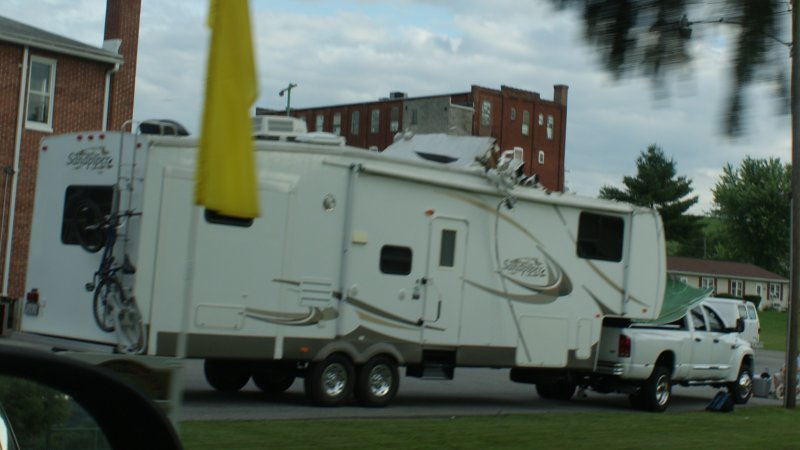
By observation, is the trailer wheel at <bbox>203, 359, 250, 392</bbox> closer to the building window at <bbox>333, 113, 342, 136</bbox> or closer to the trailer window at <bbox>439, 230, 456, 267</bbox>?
the trailer window at <bbox>439, 230, 456, 267</bbox>

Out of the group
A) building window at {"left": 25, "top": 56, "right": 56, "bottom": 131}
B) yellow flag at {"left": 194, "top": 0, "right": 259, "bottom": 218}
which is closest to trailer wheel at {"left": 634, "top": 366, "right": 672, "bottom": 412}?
yellow flag at {"left": 194, "top": 0, "right": 259, "bottom": 218}

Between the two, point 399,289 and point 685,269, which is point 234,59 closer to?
point 399,289

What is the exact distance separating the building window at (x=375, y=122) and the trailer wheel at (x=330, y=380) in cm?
5806

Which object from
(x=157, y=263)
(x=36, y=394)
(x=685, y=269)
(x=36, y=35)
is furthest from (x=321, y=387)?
(x=685, y=269)

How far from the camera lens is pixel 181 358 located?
7137 millimetres

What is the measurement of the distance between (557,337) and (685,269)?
7798 cm

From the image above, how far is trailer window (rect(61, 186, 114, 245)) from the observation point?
14.3 meters

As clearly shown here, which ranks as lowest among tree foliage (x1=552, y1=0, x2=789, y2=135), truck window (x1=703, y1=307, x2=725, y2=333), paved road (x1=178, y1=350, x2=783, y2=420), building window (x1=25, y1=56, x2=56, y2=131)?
paved road (x1=178, y1=350, x2=783, y2=420)

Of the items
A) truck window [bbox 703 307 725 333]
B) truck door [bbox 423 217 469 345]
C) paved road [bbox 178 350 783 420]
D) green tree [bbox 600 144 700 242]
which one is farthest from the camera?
truck window [bbox 703 307 725 333]

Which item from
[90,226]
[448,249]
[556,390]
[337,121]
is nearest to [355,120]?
[337,121]

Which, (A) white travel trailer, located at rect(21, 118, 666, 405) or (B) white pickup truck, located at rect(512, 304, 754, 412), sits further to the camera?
(B) white pickup truck, located at rect(512, 304, 754, 412)

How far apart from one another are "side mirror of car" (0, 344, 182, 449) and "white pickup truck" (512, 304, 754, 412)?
15.7m

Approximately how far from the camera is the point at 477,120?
69.7 metres

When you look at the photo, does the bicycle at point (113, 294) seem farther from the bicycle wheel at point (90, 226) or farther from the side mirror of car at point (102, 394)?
the side mirror of car at point (102, 394)
